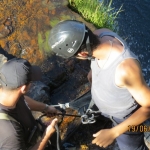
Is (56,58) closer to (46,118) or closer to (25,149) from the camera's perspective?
(46,118)

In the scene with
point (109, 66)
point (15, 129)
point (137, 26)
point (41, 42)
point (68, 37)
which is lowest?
point (137, 26)

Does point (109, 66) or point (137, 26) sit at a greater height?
point (109, 66)

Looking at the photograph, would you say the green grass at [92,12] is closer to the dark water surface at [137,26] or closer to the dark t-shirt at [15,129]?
the dark water surface at [137,26]

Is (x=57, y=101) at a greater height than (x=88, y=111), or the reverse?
(x=88, y=111)

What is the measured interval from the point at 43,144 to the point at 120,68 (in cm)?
108

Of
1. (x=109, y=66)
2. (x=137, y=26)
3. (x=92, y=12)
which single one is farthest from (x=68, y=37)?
(x=137, y=26)

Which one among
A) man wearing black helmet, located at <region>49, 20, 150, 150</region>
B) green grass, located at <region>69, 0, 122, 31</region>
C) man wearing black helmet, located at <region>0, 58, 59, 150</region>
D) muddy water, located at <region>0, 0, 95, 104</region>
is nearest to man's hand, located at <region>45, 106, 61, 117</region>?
man wearing black helmet, located at <region>0, 58, 59, 150</region>

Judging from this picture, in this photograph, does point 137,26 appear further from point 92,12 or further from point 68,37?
point 68,37

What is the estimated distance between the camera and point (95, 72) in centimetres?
317

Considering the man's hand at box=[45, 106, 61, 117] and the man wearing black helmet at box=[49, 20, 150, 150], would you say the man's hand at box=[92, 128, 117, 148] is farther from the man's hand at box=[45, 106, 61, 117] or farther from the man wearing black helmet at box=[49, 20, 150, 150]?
the man's hand at box=[45, 106, 61, 117]

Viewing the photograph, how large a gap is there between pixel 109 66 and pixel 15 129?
1.03m

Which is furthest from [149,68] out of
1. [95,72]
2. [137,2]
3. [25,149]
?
[25,149]

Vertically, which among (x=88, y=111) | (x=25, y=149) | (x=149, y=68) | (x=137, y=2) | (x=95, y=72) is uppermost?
(x=95, y=72)

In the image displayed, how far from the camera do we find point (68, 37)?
293 cm
